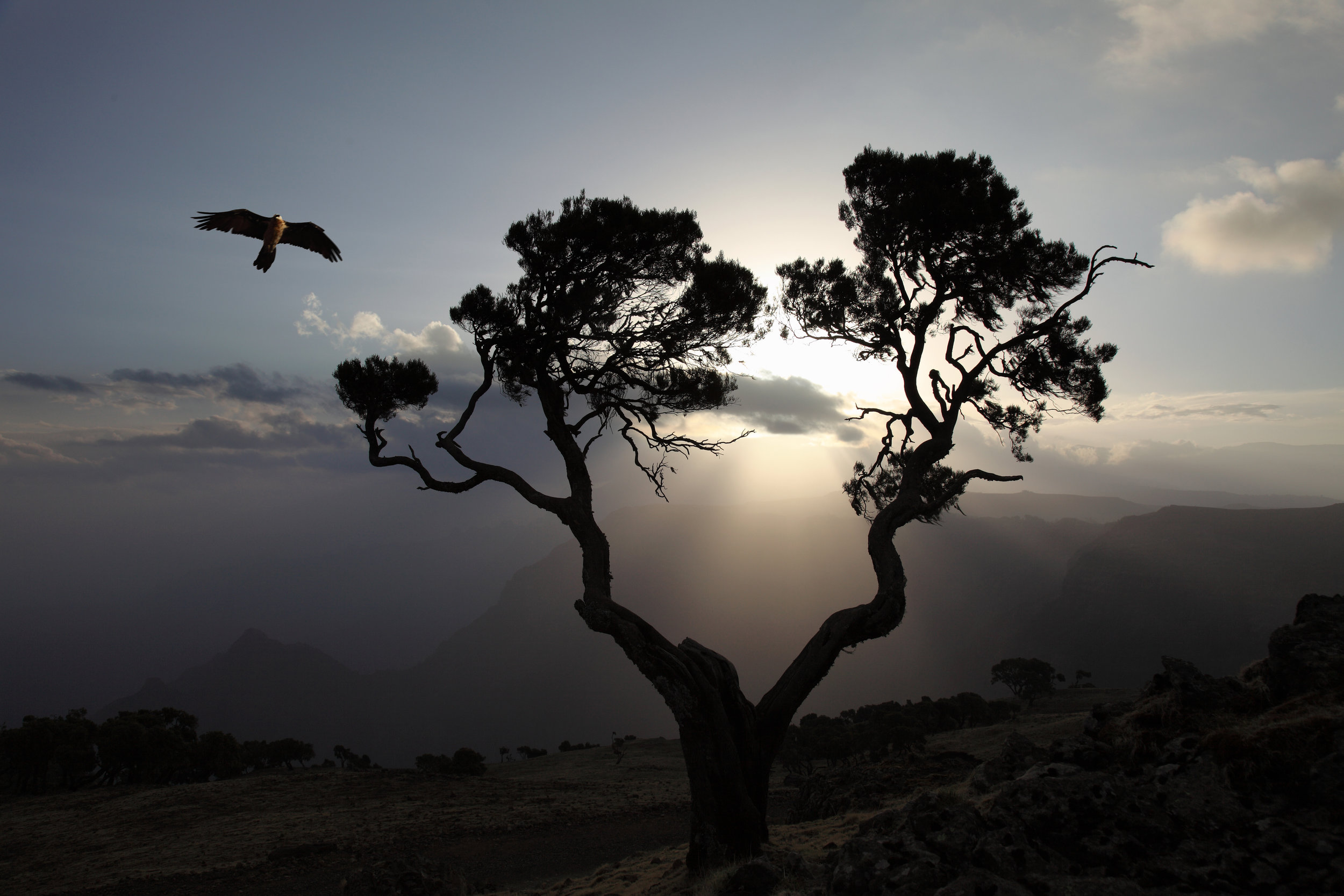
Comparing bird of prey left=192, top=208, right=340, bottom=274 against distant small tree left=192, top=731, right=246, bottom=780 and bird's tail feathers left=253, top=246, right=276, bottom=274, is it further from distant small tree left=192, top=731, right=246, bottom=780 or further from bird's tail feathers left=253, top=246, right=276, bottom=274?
distant small tree left=192, top=731, right=246, bottom=780

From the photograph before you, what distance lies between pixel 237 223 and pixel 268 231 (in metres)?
0.48

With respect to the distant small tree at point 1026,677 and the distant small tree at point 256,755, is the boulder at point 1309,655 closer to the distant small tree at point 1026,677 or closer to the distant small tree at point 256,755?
the distant small tree at point 256,755

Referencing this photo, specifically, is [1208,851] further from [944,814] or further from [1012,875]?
[944,814]

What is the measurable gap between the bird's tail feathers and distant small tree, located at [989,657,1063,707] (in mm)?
62071

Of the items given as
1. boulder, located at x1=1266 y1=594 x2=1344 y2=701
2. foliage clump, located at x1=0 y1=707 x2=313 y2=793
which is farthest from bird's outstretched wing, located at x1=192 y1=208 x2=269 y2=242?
foliage clump, located at x1=0 y1=707 x2=313 y2=793

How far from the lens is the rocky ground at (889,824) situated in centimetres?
425

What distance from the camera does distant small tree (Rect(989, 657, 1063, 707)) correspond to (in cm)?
5562

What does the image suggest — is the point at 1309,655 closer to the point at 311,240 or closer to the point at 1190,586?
the point at 311,240

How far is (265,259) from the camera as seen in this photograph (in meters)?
9.21

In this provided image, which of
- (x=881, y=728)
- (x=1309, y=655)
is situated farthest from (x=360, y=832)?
(x=881, y=728)

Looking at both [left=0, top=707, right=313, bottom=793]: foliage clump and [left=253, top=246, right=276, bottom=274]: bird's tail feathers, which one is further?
[left=0, top=707, right=313, bottom=793]: foliage clump

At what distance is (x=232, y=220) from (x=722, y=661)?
33.7ft

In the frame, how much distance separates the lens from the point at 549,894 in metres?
9.98

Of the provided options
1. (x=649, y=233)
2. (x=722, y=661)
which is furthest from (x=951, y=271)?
(x=722, y=661)
